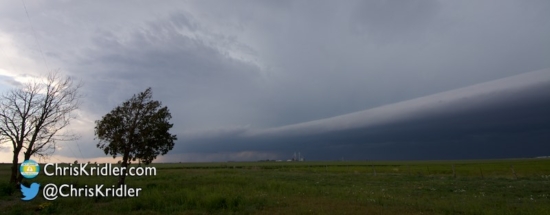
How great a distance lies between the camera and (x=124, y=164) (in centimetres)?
2492

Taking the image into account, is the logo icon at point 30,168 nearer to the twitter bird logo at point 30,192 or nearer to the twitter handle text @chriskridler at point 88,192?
the twitter handle text @chriskridler at point 88,192

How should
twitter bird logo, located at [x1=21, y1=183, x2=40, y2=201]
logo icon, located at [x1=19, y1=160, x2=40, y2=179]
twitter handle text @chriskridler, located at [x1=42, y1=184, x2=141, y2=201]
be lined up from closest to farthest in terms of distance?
twitter bird logo, located at [x1=21, y1=183, x2=40, y2=201]
twitter handle text @chriskridler, located at [x1=42, y1=184, x2=141, y2=201]
logo icon, located at [x1=19, y1=160, x2=40, y2=179]

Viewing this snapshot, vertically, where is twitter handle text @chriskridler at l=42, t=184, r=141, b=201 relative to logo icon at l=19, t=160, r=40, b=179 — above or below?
below

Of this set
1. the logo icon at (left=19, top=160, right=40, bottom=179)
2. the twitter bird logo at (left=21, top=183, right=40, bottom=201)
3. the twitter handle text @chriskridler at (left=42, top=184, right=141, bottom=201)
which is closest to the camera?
the twitter bird logo at (left=21, top=183, right=40, bottom=201)

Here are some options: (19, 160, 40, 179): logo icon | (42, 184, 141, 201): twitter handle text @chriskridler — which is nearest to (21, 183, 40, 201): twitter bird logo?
(42, 184, 141, 201): twitter handle text @chriskridler

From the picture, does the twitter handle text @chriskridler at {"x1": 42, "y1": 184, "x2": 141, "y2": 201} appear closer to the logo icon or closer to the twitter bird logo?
the twitter bird logo

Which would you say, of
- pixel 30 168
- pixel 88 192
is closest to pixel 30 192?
pixel 88 192

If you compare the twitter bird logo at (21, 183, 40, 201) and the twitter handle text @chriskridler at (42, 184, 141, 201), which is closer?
the twitter bird logo at (21, 183, 40, 201)

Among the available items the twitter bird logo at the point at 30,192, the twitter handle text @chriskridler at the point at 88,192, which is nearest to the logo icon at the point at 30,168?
the twitter handle text @chriskridler at the point at 88,192

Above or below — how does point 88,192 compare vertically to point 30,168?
below

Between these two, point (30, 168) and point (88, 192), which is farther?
point (30, 168)

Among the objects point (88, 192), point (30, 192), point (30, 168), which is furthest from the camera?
point (30, 168)

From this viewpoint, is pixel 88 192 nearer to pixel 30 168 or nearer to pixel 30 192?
pixel 30 192

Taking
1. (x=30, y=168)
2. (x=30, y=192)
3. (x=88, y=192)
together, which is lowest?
(x=88, y=192)
